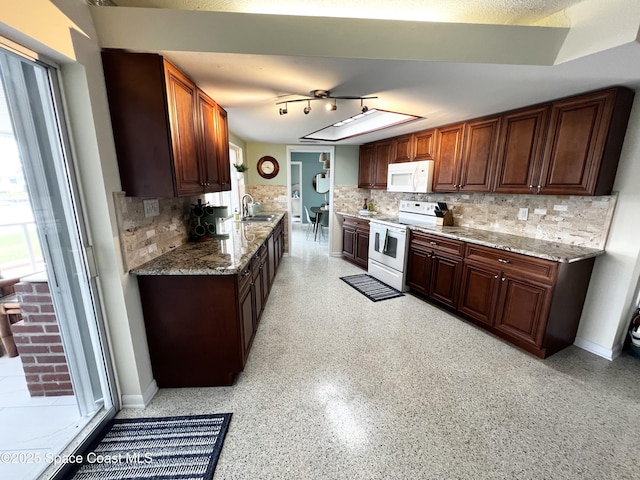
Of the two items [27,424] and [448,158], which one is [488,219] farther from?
[27,424]

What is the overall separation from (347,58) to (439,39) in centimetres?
54

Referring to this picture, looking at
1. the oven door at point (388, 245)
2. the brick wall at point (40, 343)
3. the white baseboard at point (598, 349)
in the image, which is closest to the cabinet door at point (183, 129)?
the brick wall at point (40, 343)

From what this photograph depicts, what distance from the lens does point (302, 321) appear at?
2.72m

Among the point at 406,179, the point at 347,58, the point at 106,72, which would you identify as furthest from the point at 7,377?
the point at 406,179

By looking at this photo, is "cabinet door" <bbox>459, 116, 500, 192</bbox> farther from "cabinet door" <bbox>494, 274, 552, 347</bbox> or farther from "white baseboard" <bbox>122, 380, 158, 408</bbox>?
"white baseboard" <bbox>122, 380, 158, 408</bbox>

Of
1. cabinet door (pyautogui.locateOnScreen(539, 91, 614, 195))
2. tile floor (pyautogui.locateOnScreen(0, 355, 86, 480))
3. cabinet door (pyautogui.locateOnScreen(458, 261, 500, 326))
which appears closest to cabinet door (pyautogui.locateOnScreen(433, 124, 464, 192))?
cabinet door (pyautogui.locateOnScreen(539, 91, 614, 195))

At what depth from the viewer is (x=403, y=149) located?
3.81 meters

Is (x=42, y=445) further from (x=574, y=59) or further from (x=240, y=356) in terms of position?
(x=574, y=59)

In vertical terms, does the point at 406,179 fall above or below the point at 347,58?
below

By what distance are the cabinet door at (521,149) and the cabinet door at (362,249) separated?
2.04 meters

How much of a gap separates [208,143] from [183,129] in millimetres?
459

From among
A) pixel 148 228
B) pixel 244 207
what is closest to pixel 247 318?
pixel 148 228

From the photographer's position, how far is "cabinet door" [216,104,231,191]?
2.44m

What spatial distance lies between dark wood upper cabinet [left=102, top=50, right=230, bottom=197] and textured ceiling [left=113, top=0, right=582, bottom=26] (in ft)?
1.17
